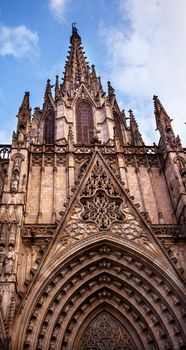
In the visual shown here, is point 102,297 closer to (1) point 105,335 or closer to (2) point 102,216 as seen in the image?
(1) point 105,335

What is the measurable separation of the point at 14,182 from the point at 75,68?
59.1ft

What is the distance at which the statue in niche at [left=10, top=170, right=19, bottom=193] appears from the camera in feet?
45.8

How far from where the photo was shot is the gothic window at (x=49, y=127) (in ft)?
73.9

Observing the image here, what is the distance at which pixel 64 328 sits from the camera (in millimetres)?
11758

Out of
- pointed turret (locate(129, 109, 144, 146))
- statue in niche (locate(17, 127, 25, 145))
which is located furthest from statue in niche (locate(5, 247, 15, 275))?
pointed turret (locate(129, 109, 144, 146))

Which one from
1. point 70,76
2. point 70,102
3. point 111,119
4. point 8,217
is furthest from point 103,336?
point 70,76

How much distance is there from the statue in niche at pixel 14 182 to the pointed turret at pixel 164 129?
266 inches

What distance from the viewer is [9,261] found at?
11.5 metres

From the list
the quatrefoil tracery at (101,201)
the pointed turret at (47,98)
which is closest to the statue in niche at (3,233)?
the quatrefoil tracery at (101,201)

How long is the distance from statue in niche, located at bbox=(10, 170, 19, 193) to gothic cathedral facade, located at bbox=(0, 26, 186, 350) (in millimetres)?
39

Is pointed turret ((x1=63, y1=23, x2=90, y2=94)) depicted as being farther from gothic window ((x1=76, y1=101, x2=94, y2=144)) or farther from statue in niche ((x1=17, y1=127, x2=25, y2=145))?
statue in niche ((x1=17, y1=127, x2=25, y2=145))

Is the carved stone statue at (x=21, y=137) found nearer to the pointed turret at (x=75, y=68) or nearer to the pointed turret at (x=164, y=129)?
the pointed turret at (x=164, y=129)

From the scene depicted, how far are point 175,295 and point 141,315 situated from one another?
4.34ft

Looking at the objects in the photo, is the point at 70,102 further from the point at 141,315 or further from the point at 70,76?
the point at 141,315
